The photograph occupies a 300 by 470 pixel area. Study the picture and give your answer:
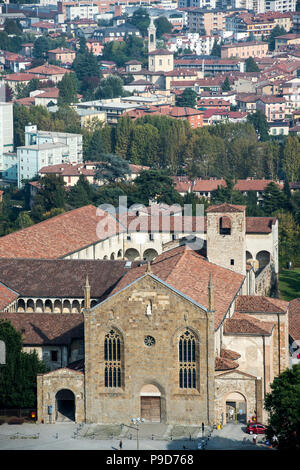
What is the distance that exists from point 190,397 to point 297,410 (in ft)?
24.7

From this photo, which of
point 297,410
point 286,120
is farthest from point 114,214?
point 286,120

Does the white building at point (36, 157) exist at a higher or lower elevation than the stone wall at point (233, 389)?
higher

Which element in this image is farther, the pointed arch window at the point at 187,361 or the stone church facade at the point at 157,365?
the pointed arch window at the point at 187,361

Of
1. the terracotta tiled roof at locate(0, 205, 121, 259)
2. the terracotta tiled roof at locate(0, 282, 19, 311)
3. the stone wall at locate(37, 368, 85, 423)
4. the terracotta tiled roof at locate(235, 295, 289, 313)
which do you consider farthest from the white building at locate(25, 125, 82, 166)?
the stone wall at locate(37, 368, 85, 423)

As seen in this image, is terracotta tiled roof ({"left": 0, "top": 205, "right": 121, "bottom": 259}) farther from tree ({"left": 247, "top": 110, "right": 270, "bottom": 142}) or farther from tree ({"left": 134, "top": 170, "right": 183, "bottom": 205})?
tree ({"left": 247, "top": 110, "right": 270, "bottom": 142})

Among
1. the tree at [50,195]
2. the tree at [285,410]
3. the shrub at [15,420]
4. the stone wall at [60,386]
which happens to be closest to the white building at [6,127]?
the tree at [50,195]

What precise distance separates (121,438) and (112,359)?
4244 millimetres

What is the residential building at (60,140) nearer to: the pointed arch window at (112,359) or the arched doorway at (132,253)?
the arched doorway at (132,253)

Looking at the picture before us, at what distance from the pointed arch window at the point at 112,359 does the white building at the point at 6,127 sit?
103 metres

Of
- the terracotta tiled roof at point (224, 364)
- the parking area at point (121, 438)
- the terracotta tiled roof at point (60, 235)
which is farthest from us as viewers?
the terracotta tiled roof at point (60, 235)

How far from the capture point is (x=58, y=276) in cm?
8044

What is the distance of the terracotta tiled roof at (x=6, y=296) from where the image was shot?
76.0m

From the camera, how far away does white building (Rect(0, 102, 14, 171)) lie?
166375mm
